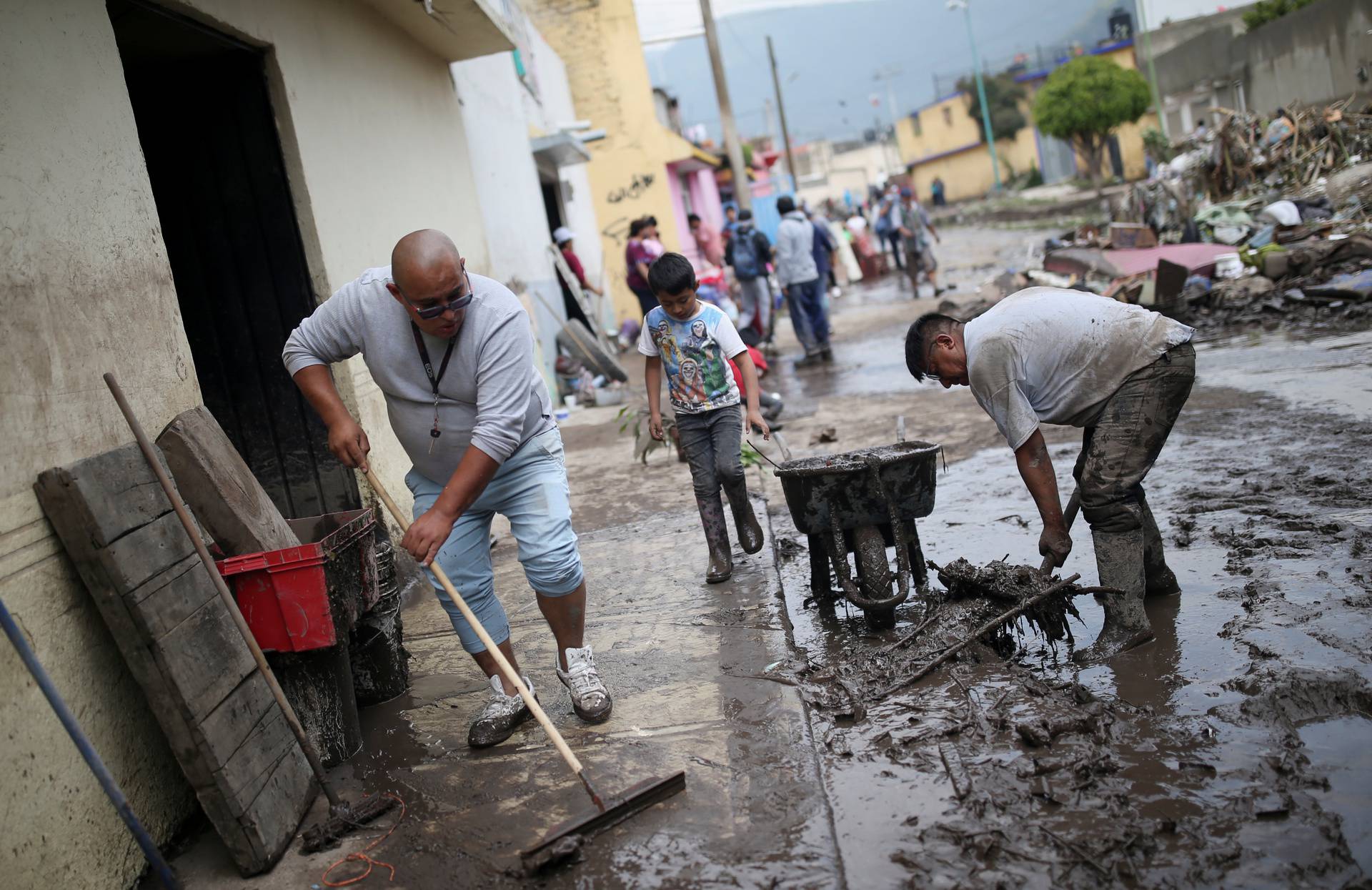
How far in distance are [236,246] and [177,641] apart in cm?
323

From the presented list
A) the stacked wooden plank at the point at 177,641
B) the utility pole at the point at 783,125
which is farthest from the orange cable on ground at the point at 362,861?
the utility pole at the point at 783,125

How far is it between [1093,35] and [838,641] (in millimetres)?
124488

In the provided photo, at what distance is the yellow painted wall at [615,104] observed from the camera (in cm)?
2273

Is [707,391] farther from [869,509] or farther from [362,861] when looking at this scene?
[362,861]

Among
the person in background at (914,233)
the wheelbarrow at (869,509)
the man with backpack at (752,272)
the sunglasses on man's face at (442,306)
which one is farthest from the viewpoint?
the person in background at (914,233)

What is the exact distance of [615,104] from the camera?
23.0 metres

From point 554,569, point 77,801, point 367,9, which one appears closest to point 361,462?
point 554,569

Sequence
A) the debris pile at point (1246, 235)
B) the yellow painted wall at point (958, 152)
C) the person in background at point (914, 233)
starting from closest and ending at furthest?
the debris pile at point (1246, 235) → the person in background at point (914, 233) → the yellow painted wall at point (958, 152)

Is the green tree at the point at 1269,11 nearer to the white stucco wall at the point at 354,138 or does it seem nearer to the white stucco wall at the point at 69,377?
the white stucco wall at the point at 354,138

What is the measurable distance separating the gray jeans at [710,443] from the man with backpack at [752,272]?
7.97 meters

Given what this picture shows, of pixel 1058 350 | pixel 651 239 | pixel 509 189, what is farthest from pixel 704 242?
pixel 1058 350

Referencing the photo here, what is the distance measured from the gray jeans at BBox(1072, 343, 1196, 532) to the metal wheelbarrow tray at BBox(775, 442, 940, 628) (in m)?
0.64

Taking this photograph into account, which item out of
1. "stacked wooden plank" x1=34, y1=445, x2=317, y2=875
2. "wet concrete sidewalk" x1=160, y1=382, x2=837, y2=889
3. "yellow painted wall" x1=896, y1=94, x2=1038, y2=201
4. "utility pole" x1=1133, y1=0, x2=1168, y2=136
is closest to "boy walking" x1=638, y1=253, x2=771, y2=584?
"wet concrete sidewalk" x1=160, y1=382, x2=837, y2=889

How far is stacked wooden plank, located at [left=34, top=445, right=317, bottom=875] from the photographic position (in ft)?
9.96
